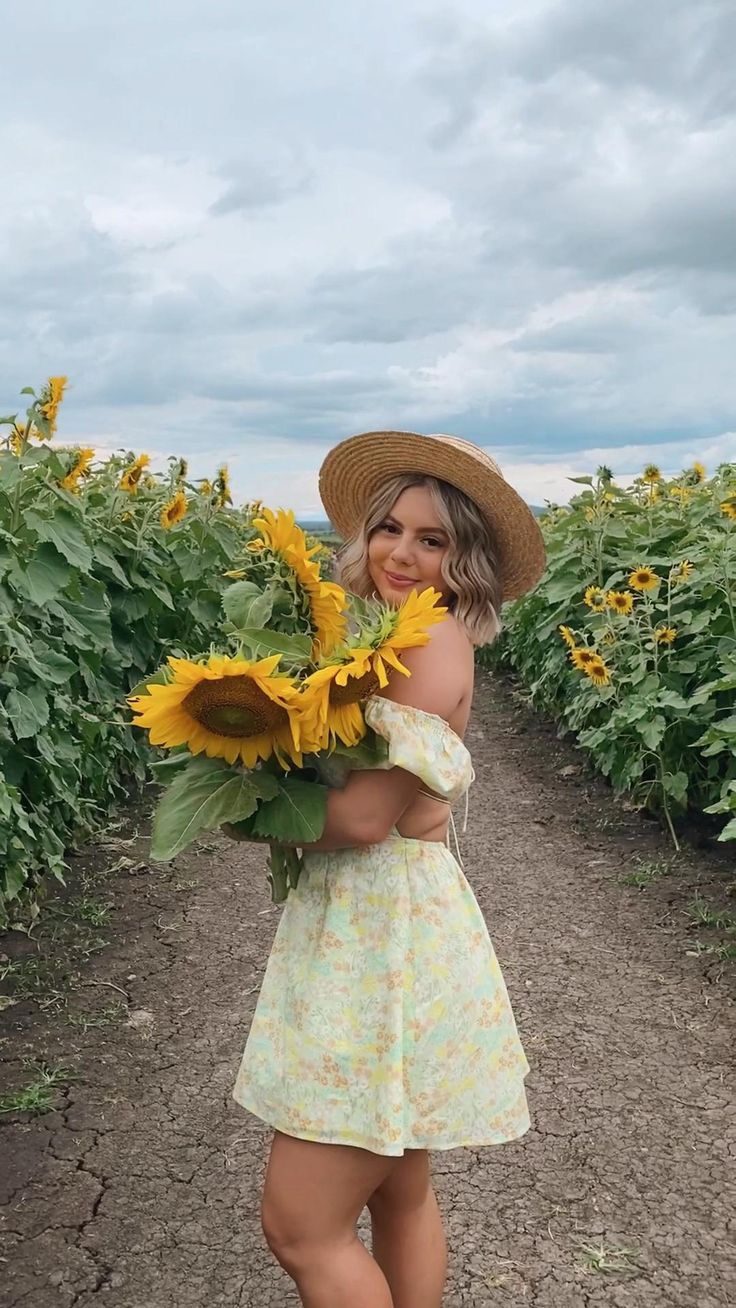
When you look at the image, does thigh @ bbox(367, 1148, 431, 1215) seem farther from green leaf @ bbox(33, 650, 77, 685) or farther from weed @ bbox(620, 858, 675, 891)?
weed @ bbox(620, 858, 675, 891)

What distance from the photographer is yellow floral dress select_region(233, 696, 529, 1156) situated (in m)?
1.64

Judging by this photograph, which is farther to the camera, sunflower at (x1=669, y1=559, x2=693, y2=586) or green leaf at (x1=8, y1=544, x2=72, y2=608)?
sunflower at (x1=669, y1=559, x2=693, y2=586)

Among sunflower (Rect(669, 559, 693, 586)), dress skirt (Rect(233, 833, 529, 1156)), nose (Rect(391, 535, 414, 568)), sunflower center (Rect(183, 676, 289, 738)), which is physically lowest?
dress skirt (Rect(233, 833, 529, 1156))

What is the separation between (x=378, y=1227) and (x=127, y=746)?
354 cm

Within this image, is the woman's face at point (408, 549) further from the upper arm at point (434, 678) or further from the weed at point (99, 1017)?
the weed at point (99, 1017)

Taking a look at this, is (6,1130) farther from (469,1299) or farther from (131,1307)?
(469,1299)

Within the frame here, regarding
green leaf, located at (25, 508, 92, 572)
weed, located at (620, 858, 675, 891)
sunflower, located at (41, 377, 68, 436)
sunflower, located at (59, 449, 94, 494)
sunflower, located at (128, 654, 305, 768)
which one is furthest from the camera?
weed, located at (620, 858, 675, 891)

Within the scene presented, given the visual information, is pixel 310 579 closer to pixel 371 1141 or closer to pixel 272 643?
pixel 272 643

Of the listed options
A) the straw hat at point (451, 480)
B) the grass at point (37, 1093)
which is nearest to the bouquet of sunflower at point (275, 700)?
the straw hat at point (451, 480)

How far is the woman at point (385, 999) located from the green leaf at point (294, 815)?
39mm

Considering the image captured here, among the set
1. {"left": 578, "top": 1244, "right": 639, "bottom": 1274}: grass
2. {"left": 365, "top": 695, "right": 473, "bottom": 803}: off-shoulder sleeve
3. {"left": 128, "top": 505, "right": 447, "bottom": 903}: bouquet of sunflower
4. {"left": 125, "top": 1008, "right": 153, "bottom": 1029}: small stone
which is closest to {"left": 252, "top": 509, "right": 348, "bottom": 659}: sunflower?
{"left": 128, "top": 505, "right": 447, "bottom": 903}: bouquet of sunflower

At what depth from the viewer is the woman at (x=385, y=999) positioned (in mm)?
1635

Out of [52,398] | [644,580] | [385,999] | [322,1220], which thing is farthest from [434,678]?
[644,580]

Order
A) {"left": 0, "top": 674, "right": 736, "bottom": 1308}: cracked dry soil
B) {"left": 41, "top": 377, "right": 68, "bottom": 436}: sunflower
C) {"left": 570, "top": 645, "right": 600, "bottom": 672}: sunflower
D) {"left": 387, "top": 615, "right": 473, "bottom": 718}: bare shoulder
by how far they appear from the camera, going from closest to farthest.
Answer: {"left": 387, "top": 615, "right": 473, "bottom": 718}: bare shoulder → {"left": 0, "top": 674, "right": 736, "bottom": 1308}: cracked dry soil → {"left": 41, "top": 377, "right": 68, "bottom": 436}: sunflower → {"left": 570, "top": 645, "right": 600, "bottom": 672}: sunflower
